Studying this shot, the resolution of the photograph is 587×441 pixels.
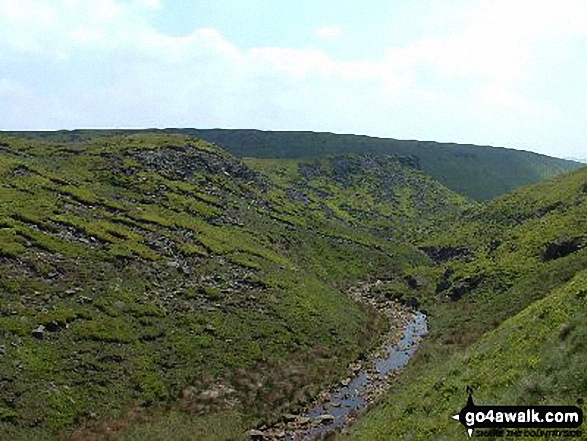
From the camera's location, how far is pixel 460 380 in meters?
31.2

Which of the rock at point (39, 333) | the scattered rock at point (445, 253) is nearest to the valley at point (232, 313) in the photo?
the rock at point (39, 333)

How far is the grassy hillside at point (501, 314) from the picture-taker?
2528 cm

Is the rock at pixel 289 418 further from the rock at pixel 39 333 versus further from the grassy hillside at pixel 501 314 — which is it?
the rock at pixel 39 333

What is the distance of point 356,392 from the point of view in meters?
48.5

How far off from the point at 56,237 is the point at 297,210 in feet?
271

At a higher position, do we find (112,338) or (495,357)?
(495,357)

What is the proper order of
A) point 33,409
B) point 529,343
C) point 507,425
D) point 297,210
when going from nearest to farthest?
point 507,425 < point 529,343 < point 33,409 < point 297,210

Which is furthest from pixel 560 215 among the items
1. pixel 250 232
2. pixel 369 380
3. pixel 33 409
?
pixel 33 409

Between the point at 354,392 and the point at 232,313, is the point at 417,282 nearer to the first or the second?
the point at 232,313

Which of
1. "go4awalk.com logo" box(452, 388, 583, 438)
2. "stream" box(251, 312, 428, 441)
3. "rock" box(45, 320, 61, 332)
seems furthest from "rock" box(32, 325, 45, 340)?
"go4awalk.com logo" box(452, 388, 583, 438)

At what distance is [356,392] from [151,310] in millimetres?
23093

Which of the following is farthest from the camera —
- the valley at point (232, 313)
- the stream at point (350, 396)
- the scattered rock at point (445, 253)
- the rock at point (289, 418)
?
the scattered rock at point (445, 253)

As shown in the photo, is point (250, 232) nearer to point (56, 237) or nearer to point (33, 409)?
point (56, 237)

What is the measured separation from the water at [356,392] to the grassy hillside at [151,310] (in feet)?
8.64
